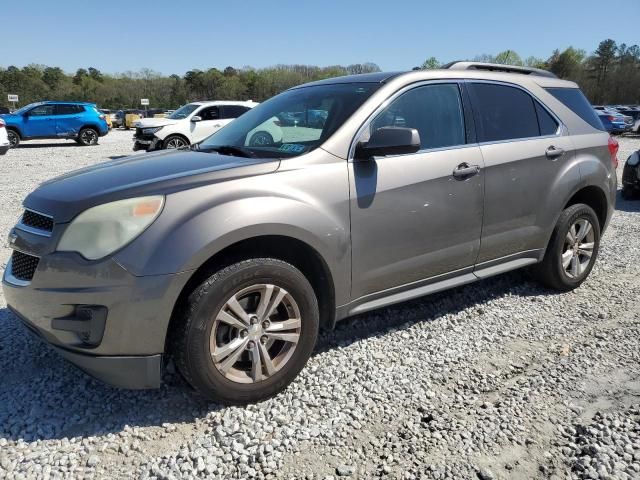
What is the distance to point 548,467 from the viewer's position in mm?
2297

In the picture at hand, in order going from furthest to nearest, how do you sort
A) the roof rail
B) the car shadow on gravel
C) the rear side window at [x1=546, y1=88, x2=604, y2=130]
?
the rear side window at [x1=546, y1=88, x2=604, y2=130], the roof rail, the car shadow on gravel

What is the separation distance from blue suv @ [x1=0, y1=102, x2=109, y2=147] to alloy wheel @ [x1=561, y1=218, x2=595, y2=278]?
1984 cm

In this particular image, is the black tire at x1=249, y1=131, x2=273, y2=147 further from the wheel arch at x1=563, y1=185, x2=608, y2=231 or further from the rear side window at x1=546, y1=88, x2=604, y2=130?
the wheel arch at x1=563, y1=185, x2=608, y2=231

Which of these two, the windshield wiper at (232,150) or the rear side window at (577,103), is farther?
the rear side window at (577,103)

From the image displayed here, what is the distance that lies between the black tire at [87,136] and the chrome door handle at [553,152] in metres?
20.0

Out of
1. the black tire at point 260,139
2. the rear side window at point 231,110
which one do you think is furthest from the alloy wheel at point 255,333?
the rear side window at point 231,110

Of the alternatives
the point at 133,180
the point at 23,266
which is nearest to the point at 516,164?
the point at 133,180

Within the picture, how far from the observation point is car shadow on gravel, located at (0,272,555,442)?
2.59 metres

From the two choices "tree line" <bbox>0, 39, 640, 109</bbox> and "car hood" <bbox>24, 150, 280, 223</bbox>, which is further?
"tree line" <bbox>0, 39, 640, 109</bbox>

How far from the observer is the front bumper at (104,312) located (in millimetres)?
2322

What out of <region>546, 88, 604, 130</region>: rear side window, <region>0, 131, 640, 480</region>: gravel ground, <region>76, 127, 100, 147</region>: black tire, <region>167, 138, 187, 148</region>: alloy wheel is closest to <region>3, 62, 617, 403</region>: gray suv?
<region>546, 88, 604, 130</region>: rear side window

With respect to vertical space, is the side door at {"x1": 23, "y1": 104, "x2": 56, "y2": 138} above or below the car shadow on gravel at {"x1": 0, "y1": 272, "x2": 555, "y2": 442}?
above

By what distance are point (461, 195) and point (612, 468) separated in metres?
1.80

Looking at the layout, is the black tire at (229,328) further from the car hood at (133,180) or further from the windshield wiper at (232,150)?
the windshield wiper at (232,150)
